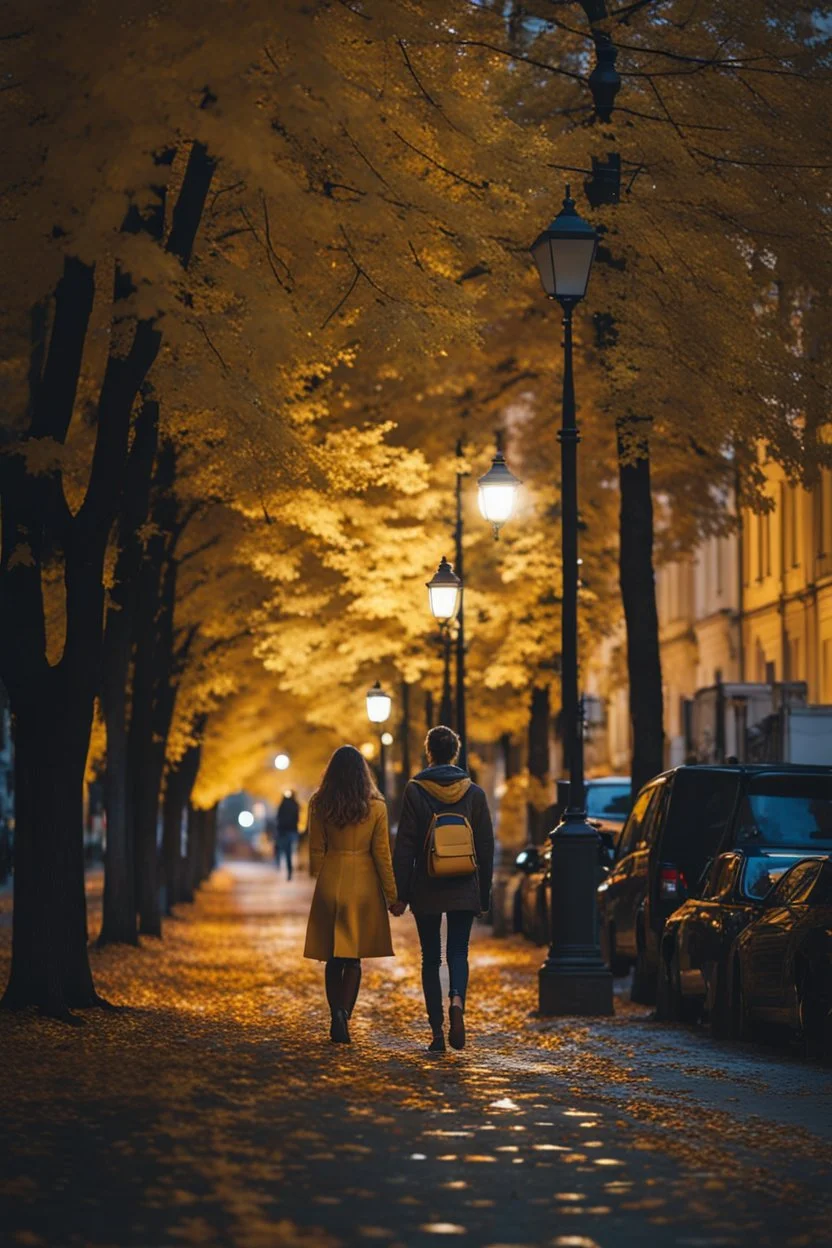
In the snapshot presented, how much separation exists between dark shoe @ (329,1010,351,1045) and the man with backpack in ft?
1.73

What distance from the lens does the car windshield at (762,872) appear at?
17750mm

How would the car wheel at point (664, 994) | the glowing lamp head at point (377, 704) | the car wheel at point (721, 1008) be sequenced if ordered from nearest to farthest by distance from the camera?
1. the car wheel at point (721, 1008)
2. the car wheel at point (664, 994)
3. the glowing lamp head at point (377, 704)

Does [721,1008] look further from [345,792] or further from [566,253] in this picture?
[566,253]

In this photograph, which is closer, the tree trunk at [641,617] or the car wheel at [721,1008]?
the car wheel at [721,1008]

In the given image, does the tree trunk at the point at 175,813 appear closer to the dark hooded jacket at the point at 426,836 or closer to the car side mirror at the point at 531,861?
the car side mirror at the point at 531,861

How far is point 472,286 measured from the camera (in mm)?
23594

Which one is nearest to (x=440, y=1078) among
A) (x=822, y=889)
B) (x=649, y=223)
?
(x=822, y=889)

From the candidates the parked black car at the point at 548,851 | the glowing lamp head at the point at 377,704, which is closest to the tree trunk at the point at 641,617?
the parked black car at the point at 548,851

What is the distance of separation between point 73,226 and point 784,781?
8023 millimetres

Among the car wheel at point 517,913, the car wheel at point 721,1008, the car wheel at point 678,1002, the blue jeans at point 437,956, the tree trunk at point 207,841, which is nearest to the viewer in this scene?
the blue jeans at point 437,956

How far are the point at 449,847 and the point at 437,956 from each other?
2.15 feet

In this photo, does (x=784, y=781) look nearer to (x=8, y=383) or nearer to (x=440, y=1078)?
(x=440, y=1078)

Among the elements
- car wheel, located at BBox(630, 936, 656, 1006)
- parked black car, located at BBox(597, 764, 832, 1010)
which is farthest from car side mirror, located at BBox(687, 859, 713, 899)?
car wheel, located at BBox(630, 936, 656, 1006)

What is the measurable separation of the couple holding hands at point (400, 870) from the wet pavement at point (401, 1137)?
1.58ft
